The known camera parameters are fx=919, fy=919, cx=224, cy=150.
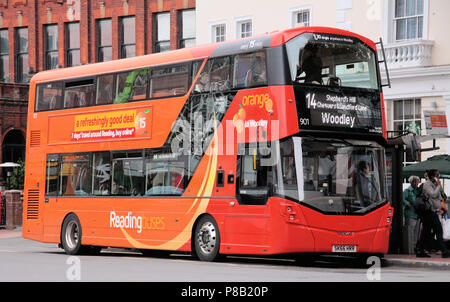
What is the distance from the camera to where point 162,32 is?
37875 mm

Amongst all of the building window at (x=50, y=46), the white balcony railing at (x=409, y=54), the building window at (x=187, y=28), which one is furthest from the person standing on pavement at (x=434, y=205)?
the building window at (x=50, y=46)

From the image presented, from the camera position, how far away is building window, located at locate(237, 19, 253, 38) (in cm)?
3275

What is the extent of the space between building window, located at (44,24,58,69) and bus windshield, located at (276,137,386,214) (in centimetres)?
2544

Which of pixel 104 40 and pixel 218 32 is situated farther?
pixel 104 40

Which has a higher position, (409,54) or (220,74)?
(409,54)

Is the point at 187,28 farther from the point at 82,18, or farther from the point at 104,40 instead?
the point at 82,18

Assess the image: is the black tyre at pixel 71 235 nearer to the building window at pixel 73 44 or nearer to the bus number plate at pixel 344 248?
the bus number plate at pixel 344 248

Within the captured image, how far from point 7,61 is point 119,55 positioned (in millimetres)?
6738

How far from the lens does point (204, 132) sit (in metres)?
19.3

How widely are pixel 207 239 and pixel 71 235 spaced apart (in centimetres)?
536

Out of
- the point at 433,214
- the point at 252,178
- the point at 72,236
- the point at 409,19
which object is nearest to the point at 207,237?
the point at 252,178

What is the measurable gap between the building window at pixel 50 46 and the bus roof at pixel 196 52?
17.4 m

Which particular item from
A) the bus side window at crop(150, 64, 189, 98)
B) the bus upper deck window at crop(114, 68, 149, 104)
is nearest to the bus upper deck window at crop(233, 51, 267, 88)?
the bus side window at crop(150, 64, 189, 98)
